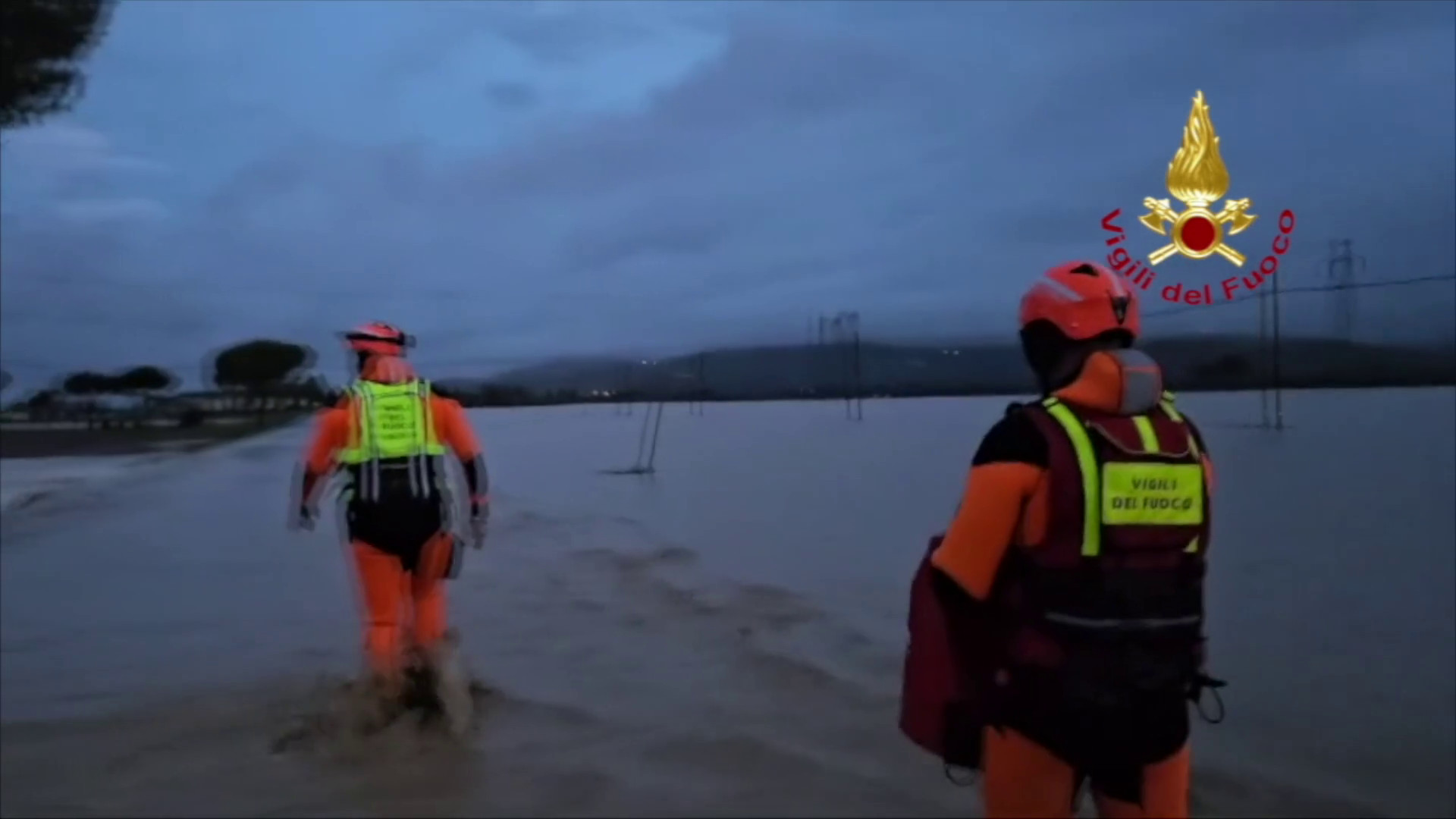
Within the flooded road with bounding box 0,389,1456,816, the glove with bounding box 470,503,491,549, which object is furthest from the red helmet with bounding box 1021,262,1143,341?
the glove with bounding box 470,503,491,549

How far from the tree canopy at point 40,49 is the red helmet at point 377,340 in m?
7.06

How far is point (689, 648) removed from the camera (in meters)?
9.88

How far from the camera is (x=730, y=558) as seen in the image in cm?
1538

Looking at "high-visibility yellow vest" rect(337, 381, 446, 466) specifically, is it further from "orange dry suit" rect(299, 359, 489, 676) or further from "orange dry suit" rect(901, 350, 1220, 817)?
"orange dry suit" rect(901, 350, 1220, 817)

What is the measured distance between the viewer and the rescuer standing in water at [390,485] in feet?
21.7

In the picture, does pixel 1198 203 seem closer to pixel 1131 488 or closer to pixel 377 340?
pixel 1131 488

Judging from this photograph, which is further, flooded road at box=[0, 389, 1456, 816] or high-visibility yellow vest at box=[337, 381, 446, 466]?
high-visibility yellow vest at box=[337, 381, 446, 466]

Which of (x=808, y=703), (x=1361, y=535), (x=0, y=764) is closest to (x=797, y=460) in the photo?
(x=1361, y=535)

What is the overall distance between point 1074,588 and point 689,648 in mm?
6998

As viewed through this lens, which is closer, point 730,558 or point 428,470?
point 428,470

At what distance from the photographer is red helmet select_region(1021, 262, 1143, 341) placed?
10.5 ft

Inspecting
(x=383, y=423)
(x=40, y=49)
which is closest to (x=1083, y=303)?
(x=383, y=423)

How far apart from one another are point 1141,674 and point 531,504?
20.1 meters

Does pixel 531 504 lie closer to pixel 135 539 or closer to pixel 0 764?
pixel 135 539
